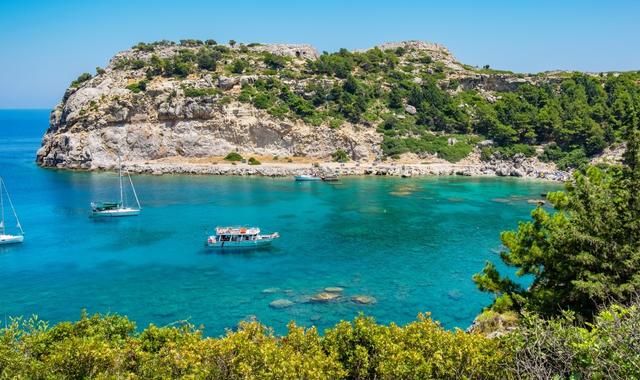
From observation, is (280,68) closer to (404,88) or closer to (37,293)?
(404,88)

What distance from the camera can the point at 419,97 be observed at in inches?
3246

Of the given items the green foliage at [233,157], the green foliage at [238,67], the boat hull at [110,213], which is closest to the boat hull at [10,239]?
the boat hull at [110,213]

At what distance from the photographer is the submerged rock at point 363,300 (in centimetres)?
2525

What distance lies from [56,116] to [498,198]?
228 feet

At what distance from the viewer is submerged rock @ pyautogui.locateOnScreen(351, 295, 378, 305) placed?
25.2m

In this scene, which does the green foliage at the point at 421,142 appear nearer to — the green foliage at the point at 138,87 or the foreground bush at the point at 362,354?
the green foliage at the point at 138,87

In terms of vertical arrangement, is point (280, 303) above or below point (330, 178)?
below

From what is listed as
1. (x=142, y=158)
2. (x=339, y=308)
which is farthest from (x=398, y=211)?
(x=142, y=158)

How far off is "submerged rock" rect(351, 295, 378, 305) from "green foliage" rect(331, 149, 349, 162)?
4786 centimetres

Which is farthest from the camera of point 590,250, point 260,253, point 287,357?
point 260,253

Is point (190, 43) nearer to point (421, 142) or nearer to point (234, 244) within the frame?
point (421, 142)

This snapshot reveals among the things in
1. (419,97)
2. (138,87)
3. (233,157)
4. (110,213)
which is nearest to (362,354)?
(110,213)

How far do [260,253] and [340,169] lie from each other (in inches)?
1364

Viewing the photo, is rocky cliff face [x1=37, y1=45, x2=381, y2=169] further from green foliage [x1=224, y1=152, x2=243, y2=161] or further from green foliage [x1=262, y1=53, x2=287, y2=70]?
green foliage [x1=262, y1=53, x2=287, y2=70]
